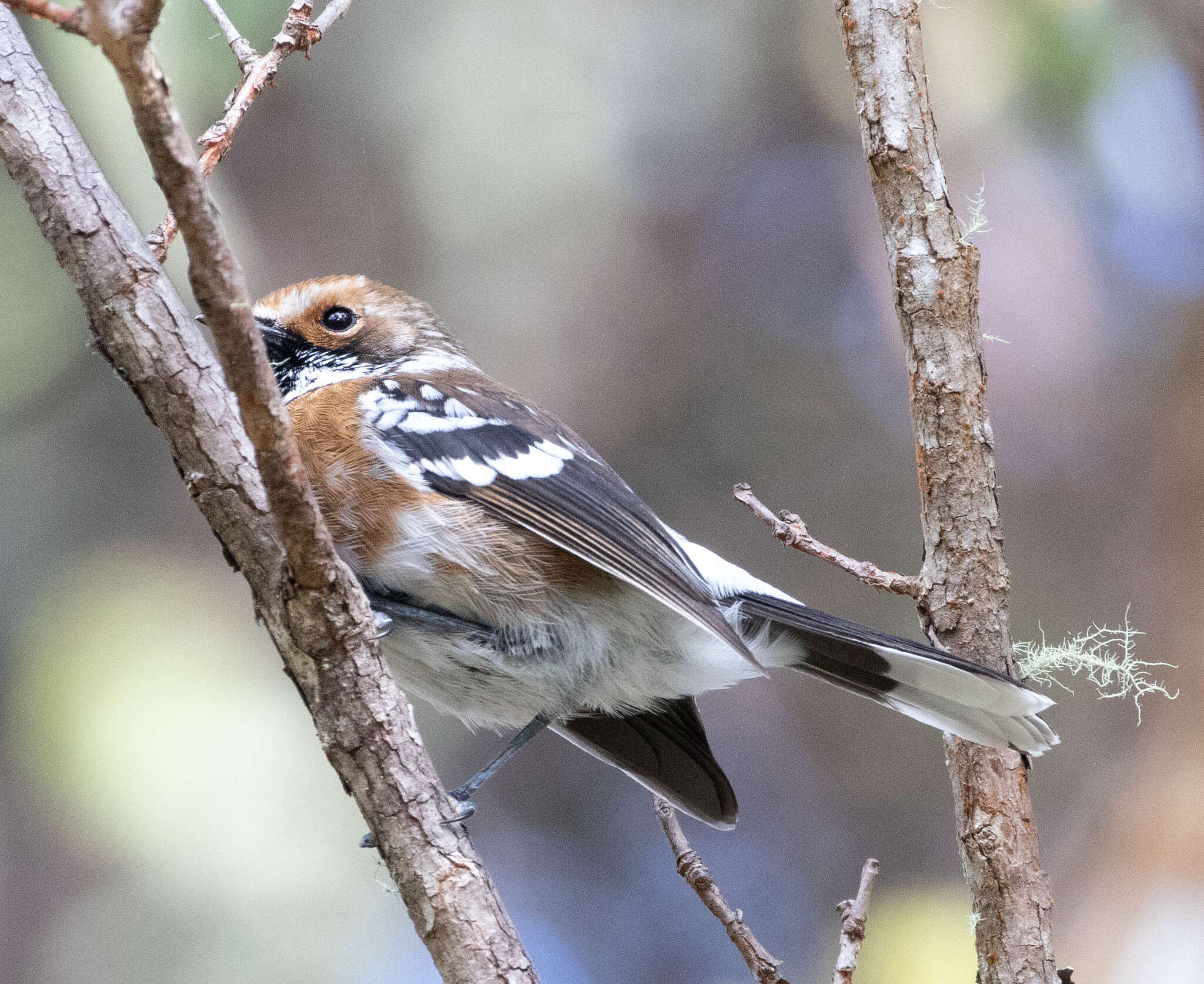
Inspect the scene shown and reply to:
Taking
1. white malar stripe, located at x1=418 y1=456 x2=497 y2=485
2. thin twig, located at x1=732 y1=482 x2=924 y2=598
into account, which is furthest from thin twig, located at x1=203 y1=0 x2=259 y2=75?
thin twig, located at x1=732 y1=482 x2=924 y2=598

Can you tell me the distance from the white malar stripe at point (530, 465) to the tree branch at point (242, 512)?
40cm

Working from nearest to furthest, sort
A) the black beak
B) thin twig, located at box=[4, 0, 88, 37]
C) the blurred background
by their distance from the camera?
thin twig, located at box=[4, 0, 88, 37] < the black beak < the blurred background

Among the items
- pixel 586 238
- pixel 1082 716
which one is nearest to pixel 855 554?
pixel 1082 716

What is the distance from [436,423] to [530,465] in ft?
0.47

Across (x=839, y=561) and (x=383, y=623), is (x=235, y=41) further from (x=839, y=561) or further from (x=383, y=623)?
(x=839, y=561)

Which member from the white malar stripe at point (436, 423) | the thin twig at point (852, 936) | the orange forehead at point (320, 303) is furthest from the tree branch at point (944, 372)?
the orange forehead at point (320, 303)

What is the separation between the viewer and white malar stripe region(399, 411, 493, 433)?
1.46m

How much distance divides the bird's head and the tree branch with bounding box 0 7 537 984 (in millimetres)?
559

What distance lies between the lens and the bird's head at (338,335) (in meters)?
1.70

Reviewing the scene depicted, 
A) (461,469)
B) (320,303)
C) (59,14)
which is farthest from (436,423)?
(59,14)

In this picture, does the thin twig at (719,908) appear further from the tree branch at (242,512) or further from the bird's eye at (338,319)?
the bird's eye at (338,319)

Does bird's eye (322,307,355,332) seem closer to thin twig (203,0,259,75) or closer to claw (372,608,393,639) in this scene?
thin twig (203,0,259,75)

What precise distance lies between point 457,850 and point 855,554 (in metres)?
1.13

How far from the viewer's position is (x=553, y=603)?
1449mm
